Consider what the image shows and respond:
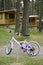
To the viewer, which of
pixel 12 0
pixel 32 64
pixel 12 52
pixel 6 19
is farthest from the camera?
pixel 12 0

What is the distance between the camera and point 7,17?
4816 cm

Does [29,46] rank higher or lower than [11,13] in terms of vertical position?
higher

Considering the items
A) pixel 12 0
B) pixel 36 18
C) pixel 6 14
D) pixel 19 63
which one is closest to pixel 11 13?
pixel 6 14

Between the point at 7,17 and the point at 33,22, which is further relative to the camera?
the point at 33,22

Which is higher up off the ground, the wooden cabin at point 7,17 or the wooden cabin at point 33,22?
the wooden cabin at point 7,17

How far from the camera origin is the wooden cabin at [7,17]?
4606 centimetres

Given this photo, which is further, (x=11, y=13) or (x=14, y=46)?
(x=11, y=13)

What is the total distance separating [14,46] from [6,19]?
3731cm

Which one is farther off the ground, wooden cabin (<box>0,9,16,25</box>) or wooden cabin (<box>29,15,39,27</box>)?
wooden cabin (<box>0,9,16,25</box>)

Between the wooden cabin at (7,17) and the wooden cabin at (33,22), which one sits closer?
the wooden cabin at (7,17)

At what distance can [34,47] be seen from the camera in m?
10.1

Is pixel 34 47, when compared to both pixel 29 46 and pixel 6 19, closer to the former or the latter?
pixel 29 46

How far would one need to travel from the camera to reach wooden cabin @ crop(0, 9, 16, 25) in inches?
1813

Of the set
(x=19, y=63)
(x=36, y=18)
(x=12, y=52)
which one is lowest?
(x=36, y=18)
